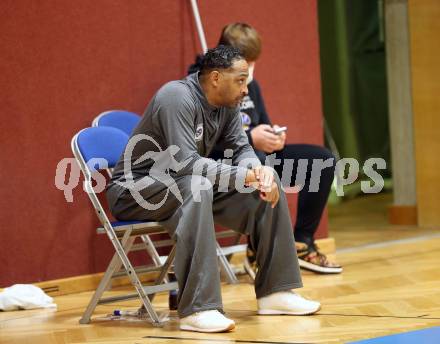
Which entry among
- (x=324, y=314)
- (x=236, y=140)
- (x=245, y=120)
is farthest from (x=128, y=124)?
(x=324, y=314)

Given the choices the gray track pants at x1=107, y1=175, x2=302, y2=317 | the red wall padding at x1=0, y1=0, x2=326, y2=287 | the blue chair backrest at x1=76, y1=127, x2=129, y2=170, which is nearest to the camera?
the gray track pants at x1=107, y1=175, x2=302, y2=317

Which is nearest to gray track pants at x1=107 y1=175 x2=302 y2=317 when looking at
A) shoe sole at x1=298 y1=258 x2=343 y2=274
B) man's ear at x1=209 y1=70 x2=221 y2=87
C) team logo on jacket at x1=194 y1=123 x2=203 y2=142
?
team logo on jacket at x1=194 y1=123 x2=203 y2=142

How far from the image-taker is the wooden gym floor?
3.17 m

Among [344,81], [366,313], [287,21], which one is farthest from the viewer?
[344,81]

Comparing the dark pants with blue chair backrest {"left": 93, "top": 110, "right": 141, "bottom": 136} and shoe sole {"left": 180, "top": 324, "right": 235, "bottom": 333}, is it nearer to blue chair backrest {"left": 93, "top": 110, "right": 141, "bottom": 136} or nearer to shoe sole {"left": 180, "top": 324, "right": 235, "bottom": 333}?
blue chair backrest {"left": 93, "top": 110, "right": 141, "bottom": 136}

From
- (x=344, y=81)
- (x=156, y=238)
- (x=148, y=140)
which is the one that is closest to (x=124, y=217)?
(x=148, y=140)

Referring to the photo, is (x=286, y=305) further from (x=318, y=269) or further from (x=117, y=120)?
(x=117, y=120)

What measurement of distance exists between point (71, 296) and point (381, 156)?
513 cm

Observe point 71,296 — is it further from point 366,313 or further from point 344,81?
point 344,81

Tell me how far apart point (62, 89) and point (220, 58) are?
4.15 ft

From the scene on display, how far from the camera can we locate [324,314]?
3480 millimetres

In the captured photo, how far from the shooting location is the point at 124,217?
11.9 ft

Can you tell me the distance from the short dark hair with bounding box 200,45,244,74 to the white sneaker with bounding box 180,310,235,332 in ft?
3.21

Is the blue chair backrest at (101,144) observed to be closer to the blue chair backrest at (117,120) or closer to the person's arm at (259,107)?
the blue chair backrest at (117,120)
